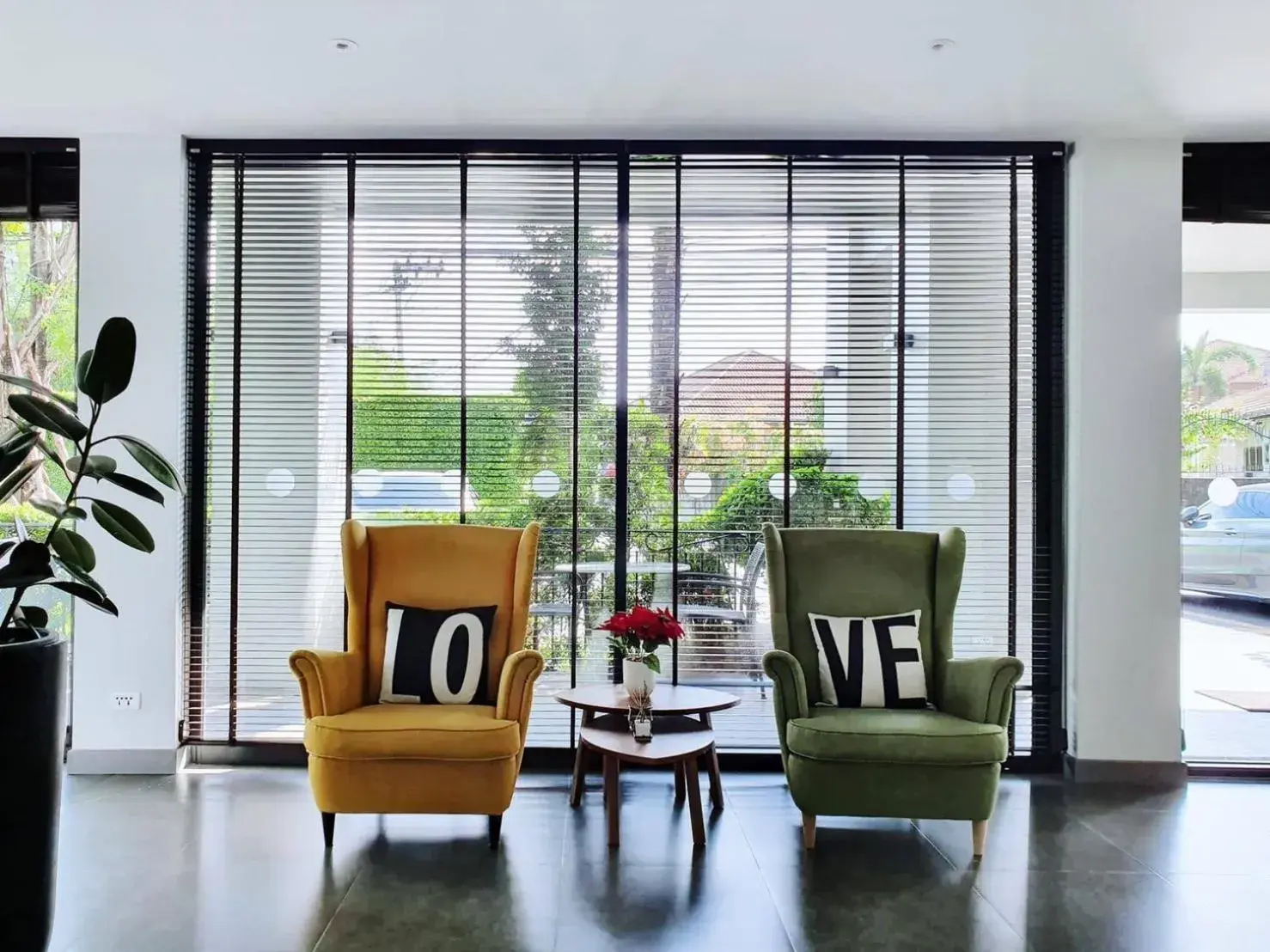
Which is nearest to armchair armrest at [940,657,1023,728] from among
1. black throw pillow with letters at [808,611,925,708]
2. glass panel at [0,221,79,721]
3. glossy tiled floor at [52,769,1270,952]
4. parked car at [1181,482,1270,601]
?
black throw pillow with letters at [808,611,925,708]

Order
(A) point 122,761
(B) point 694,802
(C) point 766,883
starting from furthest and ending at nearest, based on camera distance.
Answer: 1. (A) point 122,761
2. (B) point 694,802
3. (C) point 766,883

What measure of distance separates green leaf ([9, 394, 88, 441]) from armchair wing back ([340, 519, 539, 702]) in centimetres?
130

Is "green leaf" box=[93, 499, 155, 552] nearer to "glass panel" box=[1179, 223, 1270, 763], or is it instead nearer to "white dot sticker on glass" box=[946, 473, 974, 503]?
"white dot sticker on glass" box=[946, 473, 974, 503]

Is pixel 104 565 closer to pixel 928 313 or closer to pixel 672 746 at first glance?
pixel 672 746

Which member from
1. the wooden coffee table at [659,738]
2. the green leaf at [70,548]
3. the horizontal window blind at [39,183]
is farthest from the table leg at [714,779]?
the horizontal window blind at [39,183]

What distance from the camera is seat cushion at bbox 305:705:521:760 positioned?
9.47 feet

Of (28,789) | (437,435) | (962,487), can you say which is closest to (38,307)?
(437,435)

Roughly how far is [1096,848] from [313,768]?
2873mm

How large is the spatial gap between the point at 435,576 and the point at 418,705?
0.55 metres

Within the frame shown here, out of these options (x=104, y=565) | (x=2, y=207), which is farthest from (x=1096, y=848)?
(x=2, y=207)

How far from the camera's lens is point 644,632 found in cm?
319

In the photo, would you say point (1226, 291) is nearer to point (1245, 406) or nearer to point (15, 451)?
point (1245, 406)

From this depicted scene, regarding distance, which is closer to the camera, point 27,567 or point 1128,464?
point 27,567

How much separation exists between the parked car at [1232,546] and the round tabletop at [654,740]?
106 inches
